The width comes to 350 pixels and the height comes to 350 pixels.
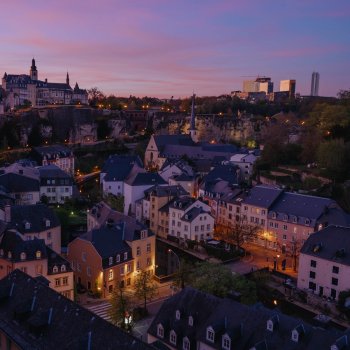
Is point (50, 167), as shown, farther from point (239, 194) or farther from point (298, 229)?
point (298, 229)

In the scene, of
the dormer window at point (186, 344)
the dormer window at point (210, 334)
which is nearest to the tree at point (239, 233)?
the dormer window at point (186, 344)

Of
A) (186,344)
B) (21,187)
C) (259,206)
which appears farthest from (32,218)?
(259,206)

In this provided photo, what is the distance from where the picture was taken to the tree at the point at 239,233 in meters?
44.5

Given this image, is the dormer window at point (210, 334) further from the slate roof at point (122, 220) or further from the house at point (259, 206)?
the house at point (259, 206)

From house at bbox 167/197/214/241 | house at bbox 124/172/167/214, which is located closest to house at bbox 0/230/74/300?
house at bbox 167/197/214/241

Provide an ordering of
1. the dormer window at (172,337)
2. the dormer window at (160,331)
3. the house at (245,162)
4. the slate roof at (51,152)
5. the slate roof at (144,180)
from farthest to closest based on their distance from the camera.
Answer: the slate roof at (51,152) < the house at (245,162) < the slate roof at (144,180) < the dormer window at (160,331) < the dormer window at (172,337)

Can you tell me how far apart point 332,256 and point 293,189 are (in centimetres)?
1928

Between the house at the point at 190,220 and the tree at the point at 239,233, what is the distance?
1.71 metres

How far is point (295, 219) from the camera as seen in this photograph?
144ft

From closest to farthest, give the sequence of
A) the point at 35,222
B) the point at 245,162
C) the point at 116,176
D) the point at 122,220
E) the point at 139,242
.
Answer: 1. the point at 139,242
2. the point at 35,222
3. the point at 122,220
4. the point at 116,176
5. the point at 245,162

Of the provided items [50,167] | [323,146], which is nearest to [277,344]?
[323,146]

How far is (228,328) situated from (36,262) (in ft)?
52.2

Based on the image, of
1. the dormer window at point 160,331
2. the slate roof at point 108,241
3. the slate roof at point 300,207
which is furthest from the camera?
the slate roof at point 300,207

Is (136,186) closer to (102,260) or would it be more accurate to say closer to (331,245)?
(102,260)
